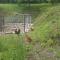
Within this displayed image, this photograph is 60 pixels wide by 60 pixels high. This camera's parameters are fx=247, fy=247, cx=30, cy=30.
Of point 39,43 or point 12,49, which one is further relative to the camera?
point 39,43

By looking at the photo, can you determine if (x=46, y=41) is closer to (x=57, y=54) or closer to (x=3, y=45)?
(x=57, y=54)

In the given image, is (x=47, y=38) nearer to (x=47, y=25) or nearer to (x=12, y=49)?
(x=47, y=25)

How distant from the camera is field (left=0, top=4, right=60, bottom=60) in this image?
256 cm

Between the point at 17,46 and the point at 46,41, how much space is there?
0.77m

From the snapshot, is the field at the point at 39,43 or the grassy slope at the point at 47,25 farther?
the grassy slope at the point at 47,25

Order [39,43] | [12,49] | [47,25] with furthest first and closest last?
1. [47,25]
2. [39,43]
3. [12,49]

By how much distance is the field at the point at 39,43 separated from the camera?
8.39ft

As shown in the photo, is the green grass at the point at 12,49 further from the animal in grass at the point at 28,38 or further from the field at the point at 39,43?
the animal in grass at the point at 28,38

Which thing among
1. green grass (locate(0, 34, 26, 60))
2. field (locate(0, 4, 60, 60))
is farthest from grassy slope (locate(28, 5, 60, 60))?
green grass (locate(0, 34, 26, 60))

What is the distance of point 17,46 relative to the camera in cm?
262

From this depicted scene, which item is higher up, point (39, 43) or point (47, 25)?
point (47, 25)

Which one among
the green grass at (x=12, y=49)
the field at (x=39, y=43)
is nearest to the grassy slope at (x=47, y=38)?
the field at (x=39, y=43)

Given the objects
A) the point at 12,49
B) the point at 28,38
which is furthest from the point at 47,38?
the point at 12,49

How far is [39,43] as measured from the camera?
3289mm
